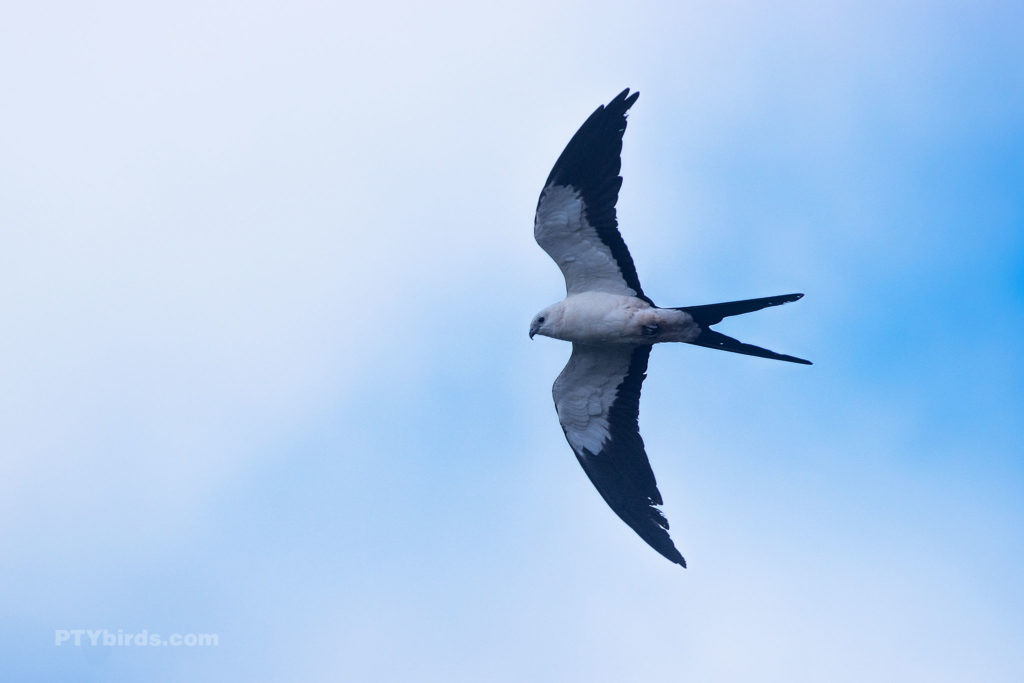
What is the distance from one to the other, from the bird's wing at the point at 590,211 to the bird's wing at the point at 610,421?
0.80m

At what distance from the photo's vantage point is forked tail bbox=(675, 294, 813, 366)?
9953mm

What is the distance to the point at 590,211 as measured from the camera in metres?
10.6

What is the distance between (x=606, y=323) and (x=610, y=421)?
1.28 meters

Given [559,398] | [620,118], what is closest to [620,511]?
[559,398]

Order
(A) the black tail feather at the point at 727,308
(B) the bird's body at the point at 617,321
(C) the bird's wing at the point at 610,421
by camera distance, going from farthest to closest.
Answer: (C) the bird's wing at the point at 610,421 → (B) the bird's body at the point at 617,321 → (A) the black tail feather at the point at 727,308

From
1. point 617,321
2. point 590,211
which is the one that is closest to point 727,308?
point 617,321

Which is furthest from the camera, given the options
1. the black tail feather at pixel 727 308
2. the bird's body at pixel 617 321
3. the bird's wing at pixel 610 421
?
the bird's wing at pixel 610 421

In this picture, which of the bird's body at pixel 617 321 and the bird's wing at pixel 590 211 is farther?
the bird's body at pixel 617 321

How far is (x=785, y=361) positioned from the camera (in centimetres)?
1016

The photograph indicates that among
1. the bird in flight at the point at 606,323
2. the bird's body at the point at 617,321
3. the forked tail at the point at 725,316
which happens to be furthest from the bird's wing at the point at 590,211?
the forked tail at the point at 725,316

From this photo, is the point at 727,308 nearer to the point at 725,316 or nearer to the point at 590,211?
the point at 725,316

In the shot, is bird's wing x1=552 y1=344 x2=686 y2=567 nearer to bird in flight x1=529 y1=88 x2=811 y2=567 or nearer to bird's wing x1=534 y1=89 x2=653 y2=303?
bird in flight x1=529 y1=88 x2=811 y2=567

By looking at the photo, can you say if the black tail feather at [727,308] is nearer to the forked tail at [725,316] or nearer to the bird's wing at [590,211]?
the forked tail at [725,316]

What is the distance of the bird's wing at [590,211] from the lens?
33.5 feet
